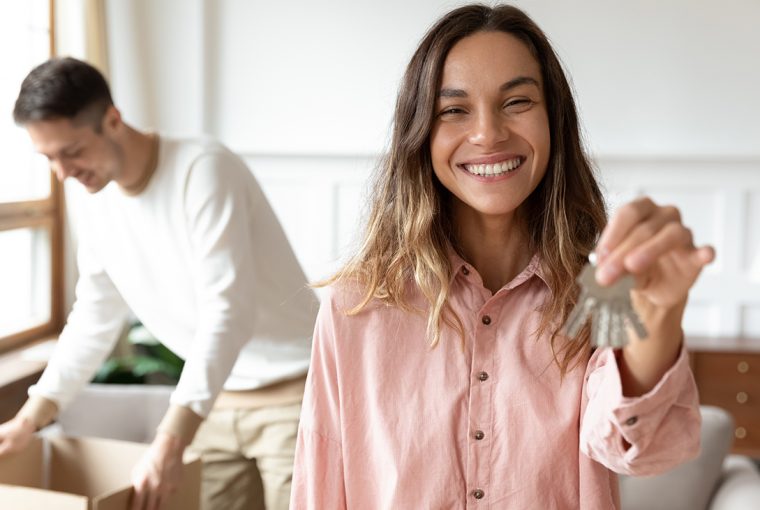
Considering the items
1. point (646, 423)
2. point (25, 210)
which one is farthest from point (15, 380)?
point (646, 423)

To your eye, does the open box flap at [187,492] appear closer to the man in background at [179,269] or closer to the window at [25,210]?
the man in background at [179,269]

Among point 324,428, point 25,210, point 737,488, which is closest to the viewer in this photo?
point 324,428

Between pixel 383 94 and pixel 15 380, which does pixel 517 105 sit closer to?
pixel 15 380

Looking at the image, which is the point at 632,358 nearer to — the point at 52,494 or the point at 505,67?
the point at 505,67

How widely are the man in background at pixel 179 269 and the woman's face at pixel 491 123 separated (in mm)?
731

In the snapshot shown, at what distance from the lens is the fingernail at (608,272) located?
0.90 m

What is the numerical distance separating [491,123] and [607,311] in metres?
0.44

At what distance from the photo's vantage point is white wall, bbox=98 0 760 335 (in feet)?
15.0

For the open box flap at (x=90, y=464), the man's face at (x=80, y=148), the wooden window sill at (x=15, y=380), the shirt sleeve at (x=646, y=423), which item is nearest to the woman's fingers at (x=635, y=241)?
the shirt sleeve at (x=646, y=423)

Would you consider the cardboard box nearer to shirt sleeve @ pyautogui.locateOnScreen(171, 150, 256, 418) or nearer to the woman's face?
shirt sleeve @ pyautogui.locateOnScreen(171, 150, 256, 418)

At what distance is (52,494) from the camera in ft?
5.22

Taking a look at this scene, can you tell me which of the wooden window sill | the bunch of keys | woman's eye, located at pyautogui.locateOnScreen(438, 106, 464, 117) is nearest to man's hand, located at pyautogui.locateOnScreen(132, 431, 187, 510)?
woman's eye, located at pyautogui.locateOnScreen(438, 106, 464, 117)

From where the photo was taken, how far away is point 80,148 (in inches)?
82.3

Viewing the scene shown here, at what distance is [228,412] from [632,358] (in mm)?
1251
